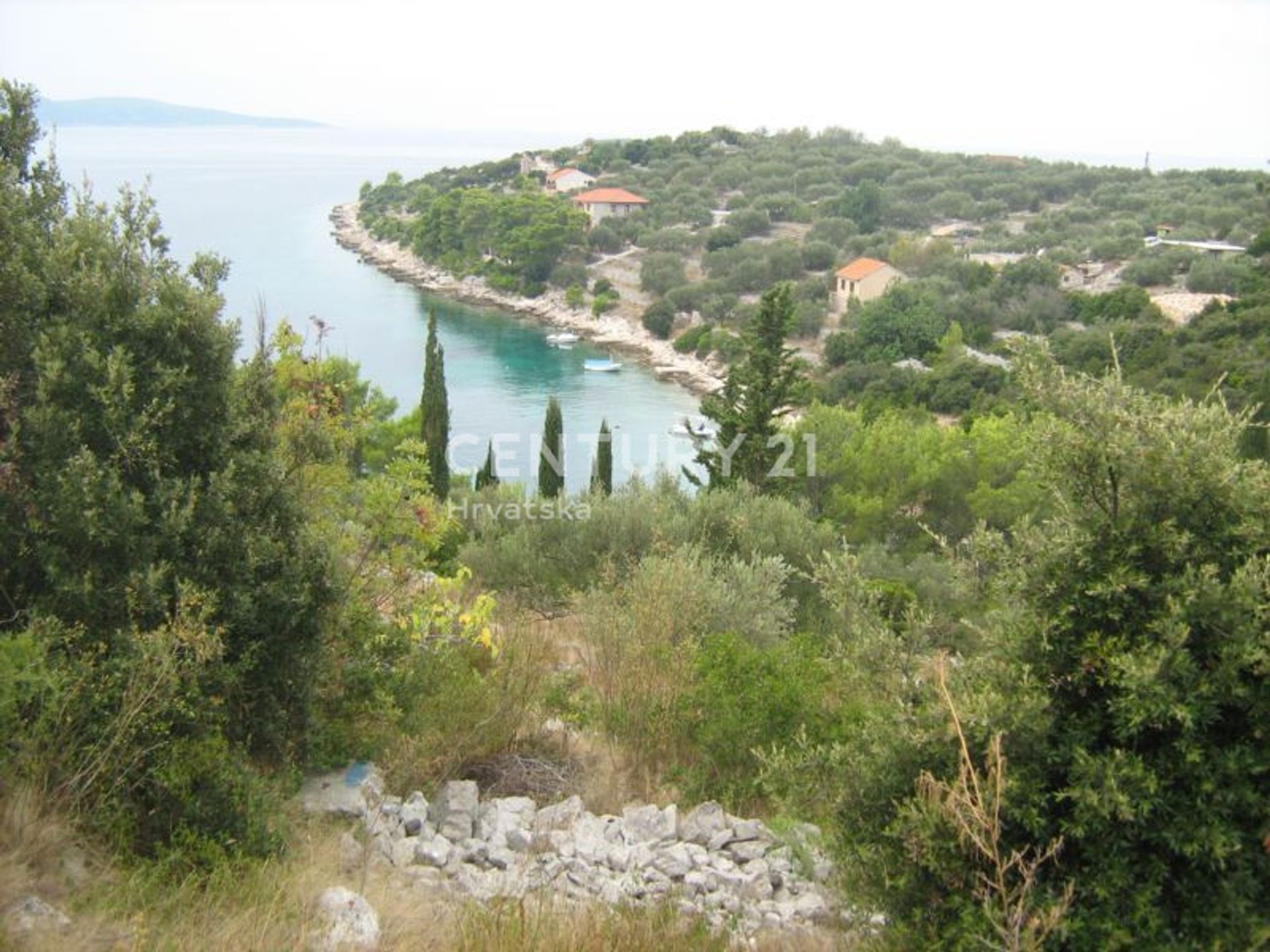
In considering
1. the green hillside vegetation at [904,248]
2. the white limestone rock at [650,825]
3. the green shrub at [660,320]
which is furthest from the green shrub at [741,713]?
the green shrub at [660,320]

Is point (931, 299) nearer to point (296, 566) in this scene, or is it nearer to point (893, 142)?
point (296, 566)

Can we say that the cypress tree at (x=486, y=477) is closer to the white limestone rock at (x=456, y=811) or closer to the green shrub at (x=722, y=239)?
the white limestone rock at (x=456, y=811)

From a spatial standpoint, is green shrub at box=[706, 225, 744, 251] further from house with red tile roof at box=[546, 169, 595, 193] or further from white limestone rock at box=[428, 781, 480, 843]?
white limestone rock at box=[428, 781, 480, 843]

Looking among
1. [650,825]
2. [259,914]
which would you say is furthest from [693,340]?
[259,914]

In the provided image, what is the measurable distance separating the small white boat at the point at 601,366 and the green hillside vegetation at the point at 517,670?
3187 cm

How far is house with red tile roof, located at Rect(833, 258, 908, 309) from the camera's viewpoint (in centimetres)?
4356

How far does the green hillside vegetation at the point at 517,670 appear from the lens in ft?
9.60

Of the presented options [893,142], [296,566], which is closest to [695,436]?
[296,566]

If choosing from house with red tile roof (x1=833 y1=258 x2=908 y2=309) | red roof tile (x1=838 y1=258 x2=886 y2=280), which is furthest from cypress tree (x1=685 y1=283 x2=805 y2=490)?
red roof tile (x1=838 y1=258 x2=886 y2=280)

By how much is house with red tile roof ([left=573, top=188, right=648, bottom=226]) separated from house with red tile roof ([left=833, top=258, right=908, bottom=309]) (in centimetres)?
1969

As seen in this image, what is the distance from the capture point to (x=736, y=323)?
43.1 metres

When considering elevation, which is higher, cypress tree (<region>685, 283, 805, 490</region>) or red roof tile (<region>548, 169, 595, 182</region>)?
red roof tile (<region>548, 169, 595, 182</region>)

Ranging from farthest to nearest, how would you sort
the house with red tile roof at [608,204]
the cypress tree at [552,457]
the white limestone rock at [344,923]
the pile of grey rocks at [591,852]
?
the house with red tile roof at [608,204], the cypress tree at [552,457], the pile of grey rocks at [591,852], the white limestone rock at [344,923]

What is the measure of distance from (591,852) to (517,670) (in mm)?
1679
